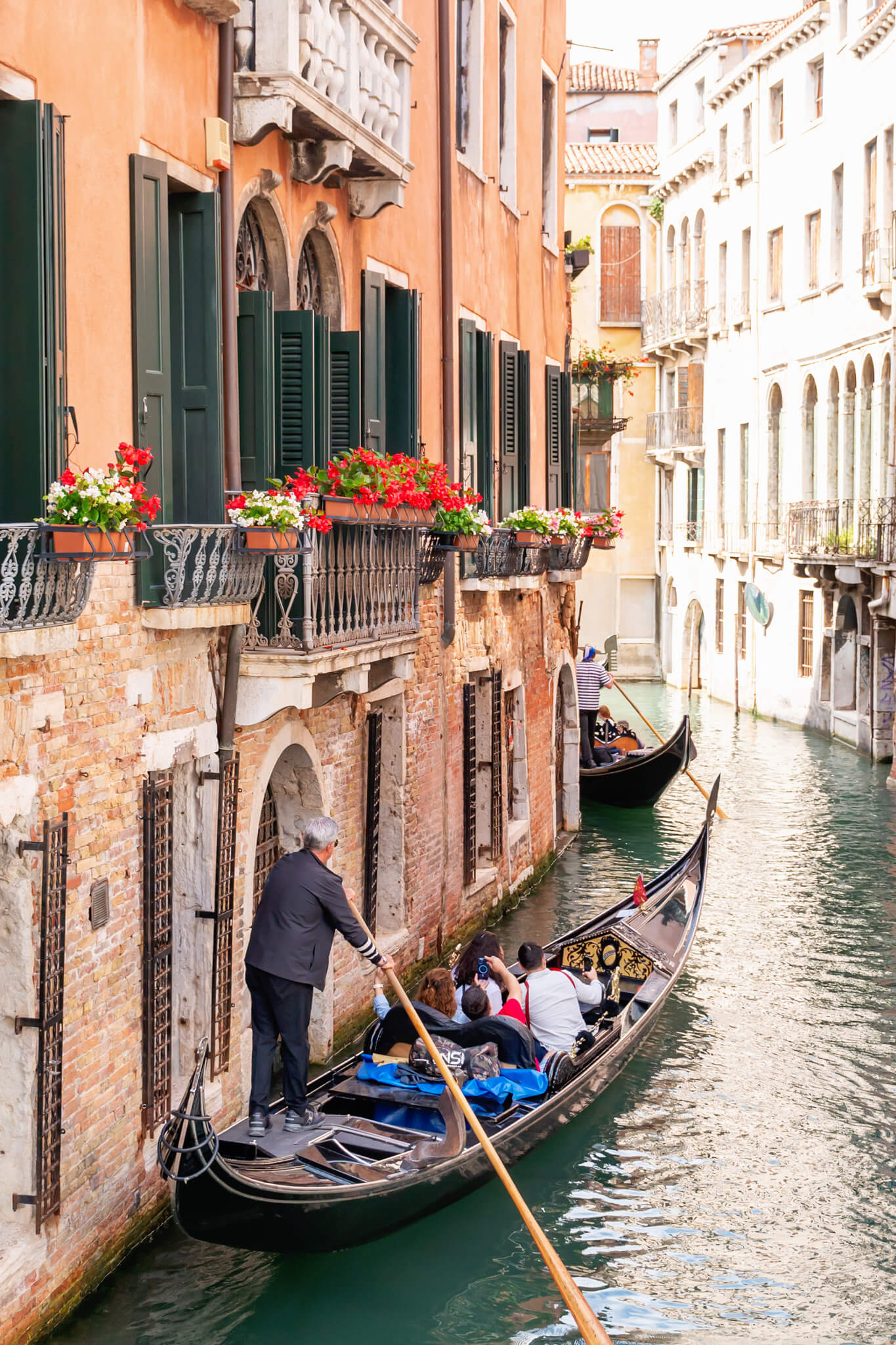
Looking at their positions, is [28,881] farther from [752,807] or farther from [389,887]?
[752,807]

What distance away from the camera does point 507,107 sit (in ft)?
46.1

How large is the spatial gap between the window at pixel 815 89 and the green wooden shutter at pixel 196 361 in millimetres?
21242

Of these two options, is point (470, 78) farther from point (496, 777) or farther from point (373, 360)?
point (496, 777)

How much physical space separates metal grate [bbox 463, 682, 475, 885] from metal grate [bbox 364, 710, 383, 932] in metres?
2.03

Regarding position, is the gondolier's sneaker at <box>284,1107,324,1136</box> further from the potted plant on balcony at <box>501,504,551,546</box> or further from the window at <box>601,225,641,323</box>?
the window at <box>601,225,641,323</box>

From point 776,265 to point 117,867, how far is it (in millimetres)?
24744

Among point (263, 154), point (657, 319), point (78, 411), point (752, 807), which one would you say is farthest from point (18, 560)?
point (657, 319)

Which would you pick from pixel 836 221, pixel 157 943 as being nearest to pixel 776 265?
pixel 836 221

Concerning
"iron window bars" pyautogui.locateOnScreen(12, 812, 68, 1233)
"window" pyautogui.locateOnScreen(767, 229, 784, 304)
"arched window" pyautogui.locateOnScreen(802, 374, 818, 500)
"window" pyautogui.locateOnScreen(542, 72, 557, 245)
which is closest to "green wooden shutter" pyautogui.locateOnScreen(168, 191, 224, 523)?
"iron window bars" pyautogui.locateOnScreen(12, 812, 68, 1233)

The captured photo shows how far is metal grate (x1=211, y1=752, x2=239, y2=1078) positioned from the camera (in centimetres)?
754

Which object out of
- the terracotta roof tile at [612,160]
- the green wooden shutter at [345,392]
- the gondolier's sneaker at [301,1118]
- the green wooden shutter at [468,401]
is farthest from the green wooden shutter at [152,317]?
the terracotta roof tile at [612,160]

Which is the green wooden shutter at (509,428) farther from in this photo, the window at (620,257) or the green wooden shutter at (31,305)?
the window at (620,257)

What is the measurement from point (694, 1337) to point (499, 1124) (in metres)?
1.52

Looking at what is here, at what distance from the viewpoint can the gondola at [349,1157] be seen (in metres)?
6.38
